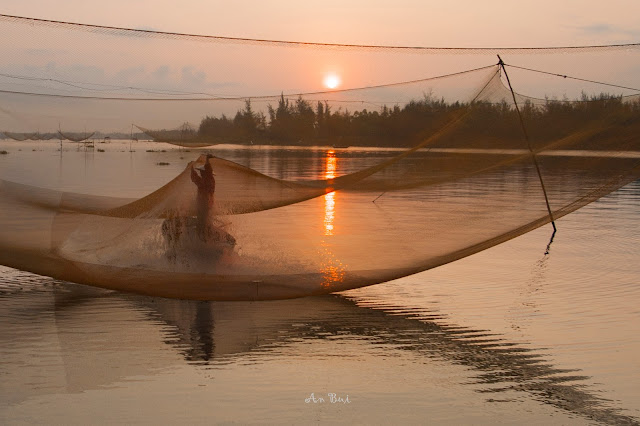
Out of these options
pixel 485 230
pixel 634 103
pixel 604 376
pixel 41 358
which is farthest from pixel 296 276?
pixel 634 103

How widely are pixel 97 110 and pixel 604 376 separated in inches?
220

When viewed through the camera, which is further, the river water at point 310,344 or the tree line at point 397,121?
the tree line at point 397,121

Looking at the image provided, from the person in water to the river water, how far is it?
0.23 m

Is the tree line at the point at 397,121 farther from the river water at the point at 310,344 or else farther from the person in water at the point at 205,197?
the person in water at the point at 205,197

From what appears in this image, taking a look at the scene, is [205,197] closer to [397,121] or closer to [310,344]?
[310,344]

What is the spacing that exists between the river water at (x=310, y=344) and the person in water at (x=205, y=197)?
0.23m

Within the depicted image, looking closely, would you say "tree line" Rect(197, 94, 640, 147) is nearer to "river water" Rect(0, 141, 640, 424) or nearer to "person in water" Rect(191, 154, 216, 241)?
"river water" Rect(0, 141, 640, 424)

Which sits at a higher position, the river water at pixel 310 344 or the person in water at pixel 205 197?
the person in water at pixel 205 197

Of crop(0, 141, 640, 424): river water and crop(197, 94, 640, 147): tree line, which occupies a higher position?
crop(197, 94, 640, 147): tree line

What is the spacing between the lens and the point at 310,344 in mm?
6297

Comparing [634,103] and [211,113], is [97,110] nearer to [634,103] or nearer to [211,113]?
[211,113]

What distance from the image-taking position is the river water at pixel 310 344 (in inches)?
193

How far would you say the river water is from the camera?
4898 mm

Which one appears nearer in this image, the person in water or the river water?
the river water
